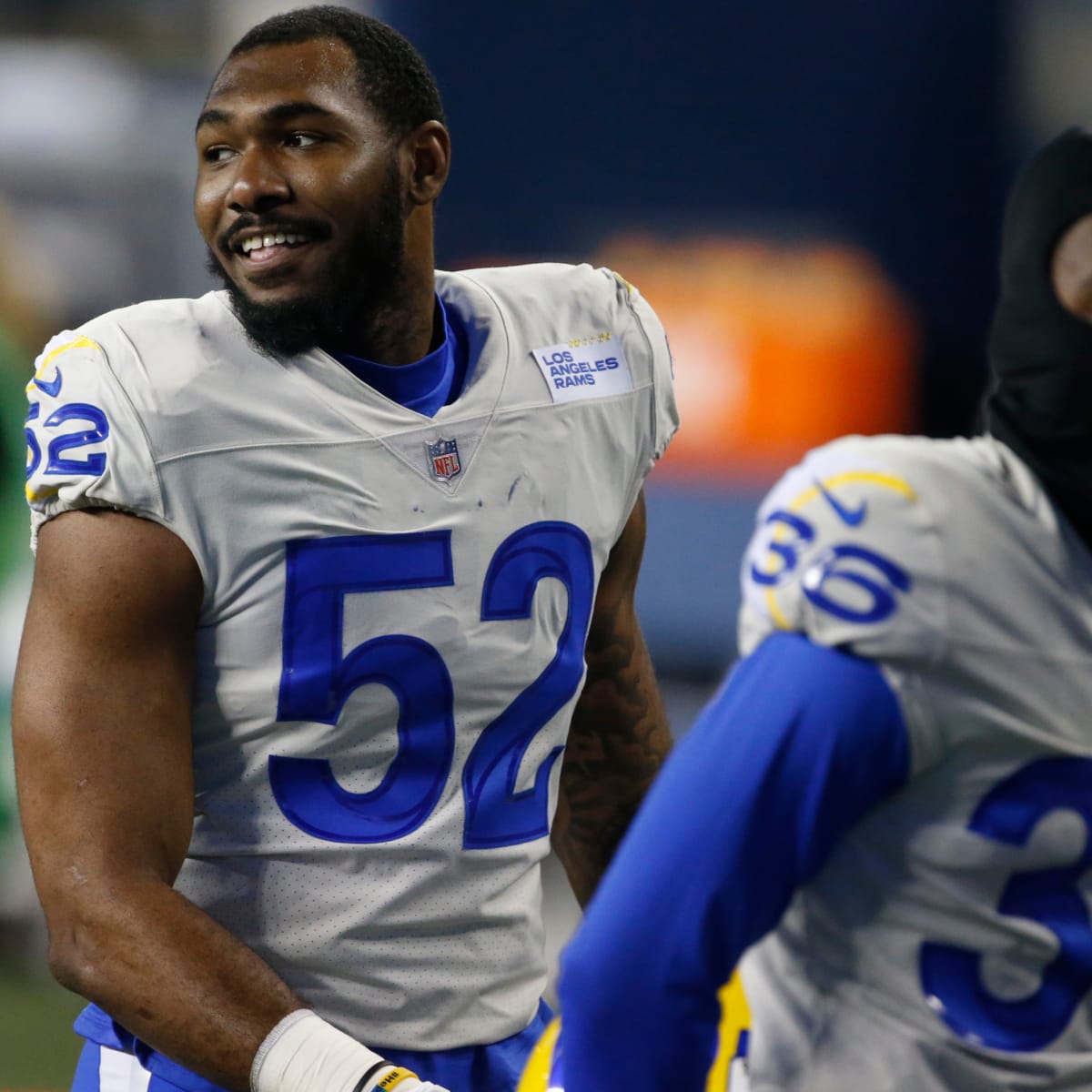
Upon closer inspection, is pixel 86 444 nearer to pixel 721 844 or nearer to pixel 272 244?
pixel 272 244

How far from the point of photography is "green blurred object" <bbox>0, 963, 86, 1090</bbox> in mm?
5000

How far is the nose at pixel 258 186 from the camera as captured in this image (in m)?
2.12

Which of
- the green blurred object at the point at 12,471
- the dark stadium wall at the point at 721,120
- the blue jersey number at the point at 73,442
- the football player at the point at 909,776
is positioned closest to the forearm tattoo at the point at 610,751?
the blue jersey number at the point at 73,442

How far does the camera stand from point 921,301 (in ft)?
23.8

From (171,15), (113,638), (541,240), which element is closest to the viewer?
(113,638)

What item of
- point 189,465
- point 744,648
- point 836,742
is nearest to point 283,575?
point 189,465

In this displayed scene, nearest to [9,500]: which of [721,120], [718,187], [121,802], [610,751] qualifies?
[718,187]

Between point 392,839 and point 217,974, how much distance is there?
239 mm

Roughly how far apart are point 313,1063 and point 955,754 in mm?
755

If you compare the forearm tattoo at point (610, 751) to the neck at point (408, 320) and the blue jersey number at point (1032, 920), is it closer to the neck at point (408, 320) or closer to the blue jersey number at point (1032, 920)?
the neck at point (408, 320)

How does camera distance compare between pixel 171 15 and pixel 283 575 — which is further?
pixel 171 15

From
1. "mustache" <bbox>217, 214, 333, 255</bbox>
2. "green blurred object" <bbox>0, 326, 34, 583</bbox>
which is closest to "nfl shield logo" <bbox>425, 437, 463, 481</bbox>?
"mustache" <bbox>217, 214, 333, 255</bbox>

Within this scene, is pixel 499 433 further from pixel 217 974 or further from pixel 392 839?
pixel 217 974

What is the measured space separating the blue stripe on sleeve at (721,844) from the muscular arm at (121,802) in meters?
0.56
